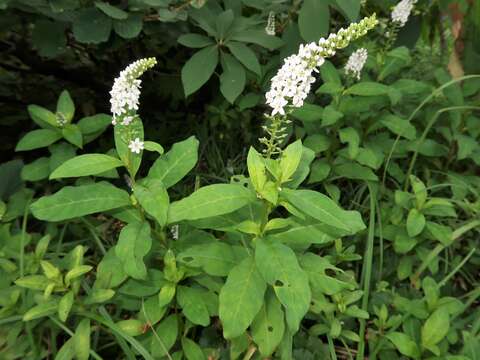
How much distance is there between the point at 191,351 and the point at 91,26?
1413mm

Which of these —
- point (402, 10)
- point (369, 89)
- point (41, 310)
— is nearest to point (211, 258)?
point (41, 310)

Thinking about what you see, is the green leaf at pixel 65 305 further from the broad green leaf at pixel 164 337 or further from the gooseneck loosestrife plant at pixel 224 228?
the broad green leaf at pixel 164 337

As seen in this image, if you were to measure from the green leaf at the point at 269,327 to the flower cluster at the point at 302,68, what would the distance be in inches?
24.7

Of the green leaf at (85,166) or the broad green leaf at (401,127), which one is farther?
the broad green leaf at (401,127)

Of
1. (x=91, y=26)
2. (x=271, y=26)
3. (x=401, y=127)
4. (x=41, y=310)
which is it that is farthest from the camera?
(x=271, y=26)

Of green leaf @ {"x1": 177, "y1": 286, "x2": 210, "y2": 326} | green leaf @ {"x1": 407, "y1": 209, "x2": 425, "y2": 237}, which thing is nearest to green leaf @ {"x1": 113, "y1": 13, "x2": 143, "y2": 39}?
green leaf @ {"x1": 177, "y1": 286, "x2": 210, "y2": 326}

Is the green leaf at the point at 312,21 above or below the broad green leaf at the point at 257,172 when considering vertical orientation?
above

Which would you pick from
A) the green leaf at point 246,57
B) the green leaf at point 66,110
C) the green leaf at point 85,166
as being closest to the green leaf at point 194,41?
the green leaf at point 246,57

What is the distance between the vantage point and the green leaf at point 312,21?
189 centimetres

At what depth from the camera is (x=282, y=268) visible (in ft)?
4.09

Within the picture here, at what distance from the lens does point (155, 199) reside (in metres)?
1.36

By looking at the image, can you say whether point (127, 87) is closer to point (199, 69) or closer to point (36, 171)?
point (199, 69)

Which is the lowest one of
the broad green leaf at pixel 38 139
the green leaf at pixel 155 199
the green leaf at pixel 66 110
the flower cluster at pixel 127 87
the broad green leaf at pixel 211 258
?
the broad green leaf at pixel 38 139

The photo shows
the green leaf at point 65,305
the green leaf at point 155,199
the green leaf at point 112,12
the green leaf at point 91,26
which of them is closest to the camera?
the green leaf at point 155,199
